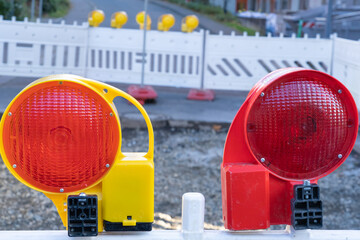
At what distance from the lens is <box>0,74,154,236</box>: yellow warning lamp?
5.08ft

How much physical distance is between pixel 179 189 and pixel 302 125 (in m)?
3.77

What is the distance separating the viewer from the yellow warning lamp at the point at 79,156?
60.9 inches

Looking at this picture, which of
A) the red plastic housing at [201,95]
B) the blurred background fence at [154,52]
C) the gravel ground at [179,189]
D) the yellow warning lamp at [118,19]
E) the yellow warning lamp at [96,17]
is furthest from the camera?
the yellow warning lamp at [96,17]

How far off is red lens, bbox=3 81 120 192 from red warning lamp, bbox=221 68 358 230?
0.36 m

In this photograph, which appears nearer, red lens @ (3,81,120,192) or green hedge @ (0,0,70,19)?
red lens @ (3,81,120,192)

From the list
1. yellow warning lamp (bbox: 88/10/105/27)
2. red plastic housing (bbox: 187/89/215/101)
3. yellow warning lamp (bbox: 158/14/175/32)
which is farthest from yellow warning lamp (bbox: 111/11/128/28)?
red plastic housing (bbox: 187/89/215/101)

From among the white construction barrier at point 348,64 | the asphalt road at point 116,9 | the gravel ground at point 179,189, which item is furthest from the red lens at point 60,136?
the asphalt road at point 116,9

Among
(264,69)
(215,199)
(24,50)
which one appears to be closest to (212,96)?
(264,69)

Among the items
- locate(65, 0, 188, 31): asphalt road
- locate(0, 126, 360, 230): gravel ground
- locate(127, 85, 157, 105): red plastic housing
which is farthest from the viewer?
locate(65, 0, 188, 31): asphalt road

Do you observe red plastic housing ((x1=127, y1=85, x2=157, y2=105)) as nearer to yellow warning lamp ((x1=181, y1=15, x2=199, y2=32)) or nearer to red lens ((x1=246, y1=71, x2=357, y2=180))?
yellow warning lamp ((x1=181, y1=15, x2=199, y2=32))

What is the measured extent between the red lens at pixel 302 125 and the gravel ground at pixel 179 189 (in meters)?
2.80

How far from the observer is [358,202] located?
5062 mm

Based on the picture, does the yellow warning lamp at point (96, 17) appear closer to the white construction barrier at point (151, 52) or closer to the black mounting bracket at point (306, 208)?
the white construction barrier at point (151, 52)

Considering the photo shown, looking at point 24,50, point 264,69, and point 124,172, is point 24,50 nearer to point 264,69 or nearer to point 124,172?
point 264,69
